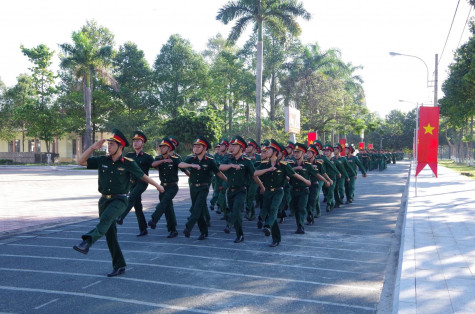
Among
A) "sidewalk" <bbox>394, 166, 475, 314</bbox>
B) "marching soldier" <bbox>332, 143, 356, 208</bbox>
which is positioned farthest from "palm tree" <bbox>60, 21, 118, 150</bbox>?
"sidewalk" <bbox>394, 166, 475, 314</bbox>

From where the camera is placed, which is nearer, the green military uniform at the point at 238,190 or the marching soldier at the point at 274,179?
the marching soldier at the point at 274,179

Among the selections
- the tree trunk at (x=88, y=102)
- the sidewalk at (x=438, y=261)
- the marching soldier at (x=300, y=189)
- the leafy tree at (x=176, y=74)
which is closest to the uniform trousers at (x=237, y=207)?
the marching soldier at (x=300, y=189)

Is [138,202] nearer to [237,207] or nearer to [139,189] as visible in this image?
[139,189]

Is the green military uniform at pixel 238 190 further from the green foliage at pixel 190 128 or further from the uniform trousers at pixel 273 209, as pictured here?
the green foliage at pixel 190 128

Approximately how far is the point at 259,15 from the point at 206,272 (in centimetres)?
2355

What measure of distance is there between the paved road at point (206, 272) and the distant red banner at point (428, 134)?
17.7ft

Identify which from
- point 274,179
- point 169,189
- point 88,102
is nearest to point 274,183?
point 274,179

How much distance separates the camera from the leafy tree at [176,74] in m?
50.9

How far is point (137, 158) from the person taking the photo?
934 cm

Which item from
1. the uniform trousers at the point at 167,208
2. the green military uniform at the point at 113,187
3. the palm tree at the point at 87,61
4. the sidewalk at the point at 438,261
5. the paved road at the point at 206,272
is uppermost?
the palm tree at the point at 87,61

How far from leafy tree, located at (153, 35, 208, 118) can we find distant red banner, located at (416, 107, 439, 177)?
38.3 metres

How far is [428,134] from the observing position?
14344 millimetres

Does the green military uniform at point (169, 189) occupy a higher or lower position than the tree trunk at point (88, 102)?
lower

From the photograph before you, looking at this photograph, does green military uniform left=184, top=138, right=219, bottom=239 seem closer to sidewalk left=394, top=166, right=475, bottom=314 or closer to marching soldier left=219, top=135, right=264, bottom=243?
marching soldier left=219, top=135, right=264, bottom=243
